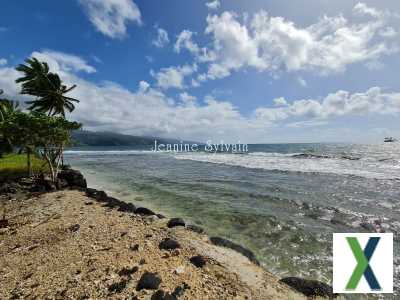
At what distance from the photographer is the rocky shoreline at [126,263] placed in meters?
5.25

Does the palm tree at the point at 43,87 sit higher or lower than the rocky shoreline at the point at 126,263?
higher

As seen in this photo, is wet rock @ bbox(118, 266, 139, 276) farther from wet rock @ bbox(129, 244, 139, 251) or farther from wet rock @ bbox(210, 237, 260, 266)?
wet rock @ bbox(210, 237, 260, 266)

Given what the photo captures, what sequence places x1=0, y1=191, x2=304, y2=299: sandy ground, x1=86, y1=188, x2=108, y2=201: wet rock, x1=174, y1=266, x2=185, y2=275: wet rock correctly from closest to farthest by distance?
x1=0, y1=191, x2=304, y2=299: sandy ground
x1=174, y1=266, x2=185, y2=275: wet rock
x1=86, y1=188, x2=108, y2=201: wet rock

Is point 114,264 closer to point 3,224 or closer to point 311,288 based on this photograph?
point 311,288

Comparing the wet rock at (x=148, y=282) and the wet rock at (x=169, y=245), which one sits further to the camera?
the wet rock at (x=169, y=245)

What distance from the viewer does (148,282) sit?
5266 millimetres

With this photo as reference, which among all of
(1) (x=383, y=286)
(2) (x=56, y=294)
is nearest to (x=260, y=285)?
(1) (x=383, y=286)

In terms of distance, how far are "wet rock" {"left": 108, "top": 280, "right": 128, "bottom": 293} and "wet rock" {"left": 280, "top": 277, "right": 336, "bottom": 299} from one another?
13.1 feet

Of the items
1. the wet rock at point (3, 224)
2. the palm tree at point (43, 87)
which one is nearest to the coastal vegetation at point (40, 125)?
the palm tree at point (43, 87)

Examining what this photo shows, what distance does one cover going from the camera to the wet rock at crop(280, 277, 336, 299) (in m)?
5.66

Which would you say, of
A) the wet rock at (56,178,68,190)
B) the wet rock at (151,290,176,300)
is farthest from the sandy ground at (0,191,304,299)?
the wet rock at (56,178,68,190)

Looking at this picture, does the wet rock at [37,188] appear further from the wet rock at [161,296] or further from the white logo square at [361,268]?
the white logo square at [361,268]

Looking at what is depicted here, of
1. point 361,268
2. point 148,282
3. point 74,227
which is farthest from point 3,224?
point 361,268

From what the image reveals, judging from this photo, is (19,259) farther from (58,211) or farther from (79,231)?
(58,211)
